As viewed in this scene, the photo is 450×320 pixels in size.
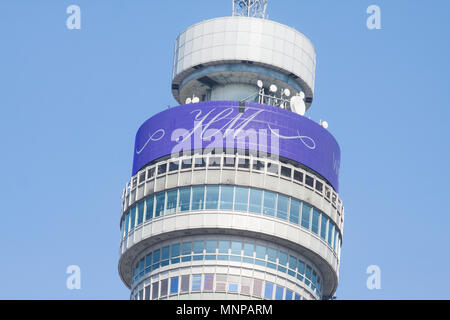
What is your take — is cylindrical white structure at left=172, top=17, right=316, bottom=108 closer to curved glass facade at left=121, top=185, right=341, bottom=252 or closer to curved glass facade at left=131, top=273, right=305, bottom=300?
curved glass facade at left=121, top=185, right=341, bottom=252

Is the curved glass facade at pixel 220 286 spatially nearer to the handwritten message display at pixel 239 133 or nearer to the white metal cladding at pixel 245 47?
the handwritten message display at pixel 239 133

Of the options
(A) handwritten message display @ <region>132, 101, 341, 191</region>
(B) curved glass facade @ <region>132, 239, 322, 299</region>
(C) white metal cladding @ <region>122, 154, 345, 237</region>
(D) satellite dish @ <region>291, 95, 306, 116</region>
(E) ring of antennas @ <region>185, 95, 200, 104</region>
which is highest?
(E) ring of antennas @ <region>185, 95, 200, 104</region>

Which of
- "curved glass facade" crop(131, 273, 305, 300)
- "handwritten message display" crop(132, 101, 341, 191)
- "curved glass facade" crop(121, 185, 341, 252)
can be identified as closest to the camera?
"curved glass facade" crop(131, 273, 305, 300)

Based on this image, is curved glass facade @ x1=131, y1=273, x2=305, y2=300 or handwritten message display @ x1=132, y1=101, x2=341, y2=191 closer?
curved glass facade @ x1=131, y1=273, x2=305, y2=300

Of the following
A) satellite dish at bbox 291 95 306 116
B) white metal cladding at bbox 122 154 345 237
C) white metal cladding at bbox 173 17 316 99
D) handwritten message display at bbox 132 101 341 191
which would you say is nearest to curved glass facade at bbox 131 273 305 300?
white metal cladding at bbox 122 154 345 237

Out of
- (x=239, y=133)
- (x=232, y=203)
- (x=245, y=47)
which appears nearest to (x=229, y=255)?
(x=232, y=203)

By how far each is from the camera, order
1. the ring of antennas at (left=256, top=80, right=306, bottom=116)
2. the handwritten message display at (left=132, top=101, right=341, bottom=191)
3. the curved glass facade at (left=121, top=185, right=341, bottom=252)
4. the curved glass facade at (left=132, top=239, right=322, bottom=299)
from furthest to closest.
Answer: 1. the ring of antennas at (left=256, top=80, right=306, bottom=116)
2. the handwritten message display at (left=132, top=101, right=341, bottom=191)
3. the curved glass facade at (left=121, top=185, right=341, bottom=252)
4. the curved glass facade at (left=132, top=239, right=322, bottom=299)

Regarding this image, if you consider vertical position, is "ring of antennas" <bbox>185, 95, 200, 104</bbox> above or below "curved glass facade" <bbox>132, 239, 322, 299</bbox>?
above

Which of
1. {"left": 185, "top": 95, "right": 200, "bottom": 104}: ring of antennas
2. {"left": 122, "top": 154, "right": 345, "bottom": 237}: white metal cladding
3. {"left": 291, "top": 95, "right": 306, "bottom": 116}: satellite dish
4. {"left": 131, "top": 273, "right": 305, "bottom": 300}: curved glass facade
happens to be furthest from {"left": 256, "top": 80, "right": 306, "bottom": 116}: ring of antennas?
{"left": 131, "top": 273, "right": 305, "bottom": 300}: curved glass facade

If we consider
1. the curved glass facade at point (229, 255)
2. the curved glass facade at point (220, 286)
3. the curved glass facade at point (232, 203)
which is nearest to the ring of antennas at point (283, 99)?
the curved glass facade at point (232, 203)
